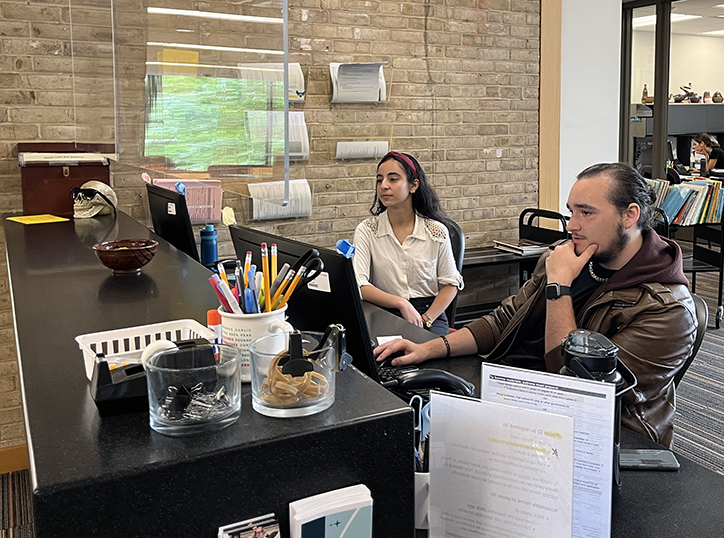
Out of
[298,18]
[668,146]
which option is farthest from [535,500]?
[668,146]

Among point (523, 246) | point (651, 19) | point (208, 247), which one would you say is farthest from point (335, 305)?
point (651, 19)

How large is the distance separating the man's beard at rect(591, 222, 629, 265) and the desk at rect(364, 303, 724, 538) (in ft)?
2.47

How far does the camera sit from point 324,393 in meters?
0.93

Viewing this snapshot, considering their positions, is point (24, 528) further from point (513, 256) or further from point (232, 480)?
point (513, 256)

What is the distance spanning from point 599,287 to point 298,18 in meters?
2.53

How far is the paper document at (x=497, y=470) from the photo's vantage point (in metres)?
0.89

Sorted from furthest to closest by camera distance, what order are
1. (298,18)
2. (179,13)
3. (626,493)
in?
(298,18), (179,13), (626,493)

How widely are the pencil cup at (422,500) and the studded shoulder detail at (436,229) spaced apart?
94.5 inches

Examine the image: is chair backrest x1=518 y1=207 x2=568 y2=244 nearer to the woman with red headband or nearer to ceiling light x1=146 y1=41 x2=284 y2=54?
the woman with red headband

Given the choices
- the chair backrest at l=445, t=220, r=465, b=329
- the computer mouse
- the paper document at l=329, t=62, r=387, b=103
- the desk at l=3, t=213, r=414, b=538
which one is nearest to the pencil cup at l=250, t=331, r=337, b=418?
the desk at l=3, t=213, r=414, b=538

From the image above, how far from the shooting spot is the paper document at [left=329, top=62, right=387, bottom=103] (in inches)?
155

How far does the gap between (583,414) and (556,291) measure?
46.5 inches

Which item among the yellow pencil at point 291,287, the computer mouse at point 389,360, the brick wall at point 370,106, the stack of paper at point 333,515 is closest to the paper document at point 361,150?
the brick wall at point 370,106

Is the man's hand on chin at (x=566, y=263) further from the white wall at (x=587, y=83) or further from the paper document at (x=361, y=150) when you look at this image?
the white wall at (x=587, y=83)
